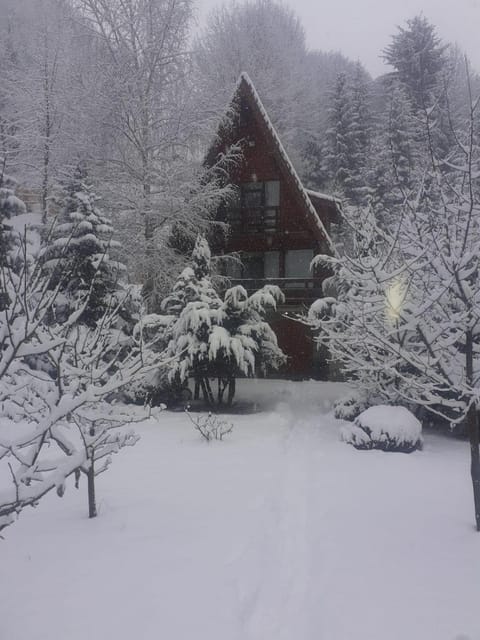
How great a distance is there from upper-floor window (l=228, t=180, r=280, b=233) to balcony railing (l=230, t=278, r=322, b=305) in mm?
2023

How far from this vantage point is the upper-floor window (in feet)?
60.8

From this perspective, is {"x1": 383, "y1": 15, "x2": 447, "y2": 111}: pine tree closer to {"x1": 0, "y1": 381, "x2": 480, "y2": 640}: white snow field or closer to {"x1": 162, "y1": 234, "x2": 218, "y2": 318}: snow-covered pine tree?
{"x1": 162, "y1": 234, "x2": 218, "y2": 318}: snow-covered pine tree

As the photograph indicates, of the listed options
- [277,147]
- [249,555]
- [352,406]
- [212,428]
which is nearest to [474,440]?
[249,555]

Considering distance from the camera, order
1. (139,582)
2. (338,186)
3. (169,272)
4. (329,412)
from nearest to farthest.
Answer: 1. (139,582)
2. (329,412)
3. (169,272)
4. (338,186)

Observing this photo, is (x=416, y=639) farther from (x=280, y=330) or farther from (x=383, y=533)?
(x=280, y=330)

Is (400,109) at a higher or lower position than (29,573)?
higher

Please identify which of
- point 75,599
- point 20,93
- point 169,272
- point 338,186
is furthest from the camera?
point 338,186

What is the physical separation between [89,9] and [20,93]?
477 cm

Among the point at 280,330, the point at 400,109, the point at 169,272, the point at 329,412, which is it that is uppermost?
the point at 400,109

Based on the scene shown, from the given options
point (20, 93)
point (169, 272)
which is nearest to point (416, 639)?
point (169, 272)

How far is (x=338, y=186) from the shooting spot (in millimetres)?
26688

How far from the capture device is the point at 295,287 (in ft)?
60.4

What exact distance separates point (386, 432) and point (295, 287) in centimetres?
969

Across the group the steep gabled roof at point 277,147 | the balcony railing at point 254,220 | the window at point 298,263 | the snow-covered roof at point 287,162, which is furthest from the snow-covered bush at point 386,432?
the balcony railing at point 254,220
